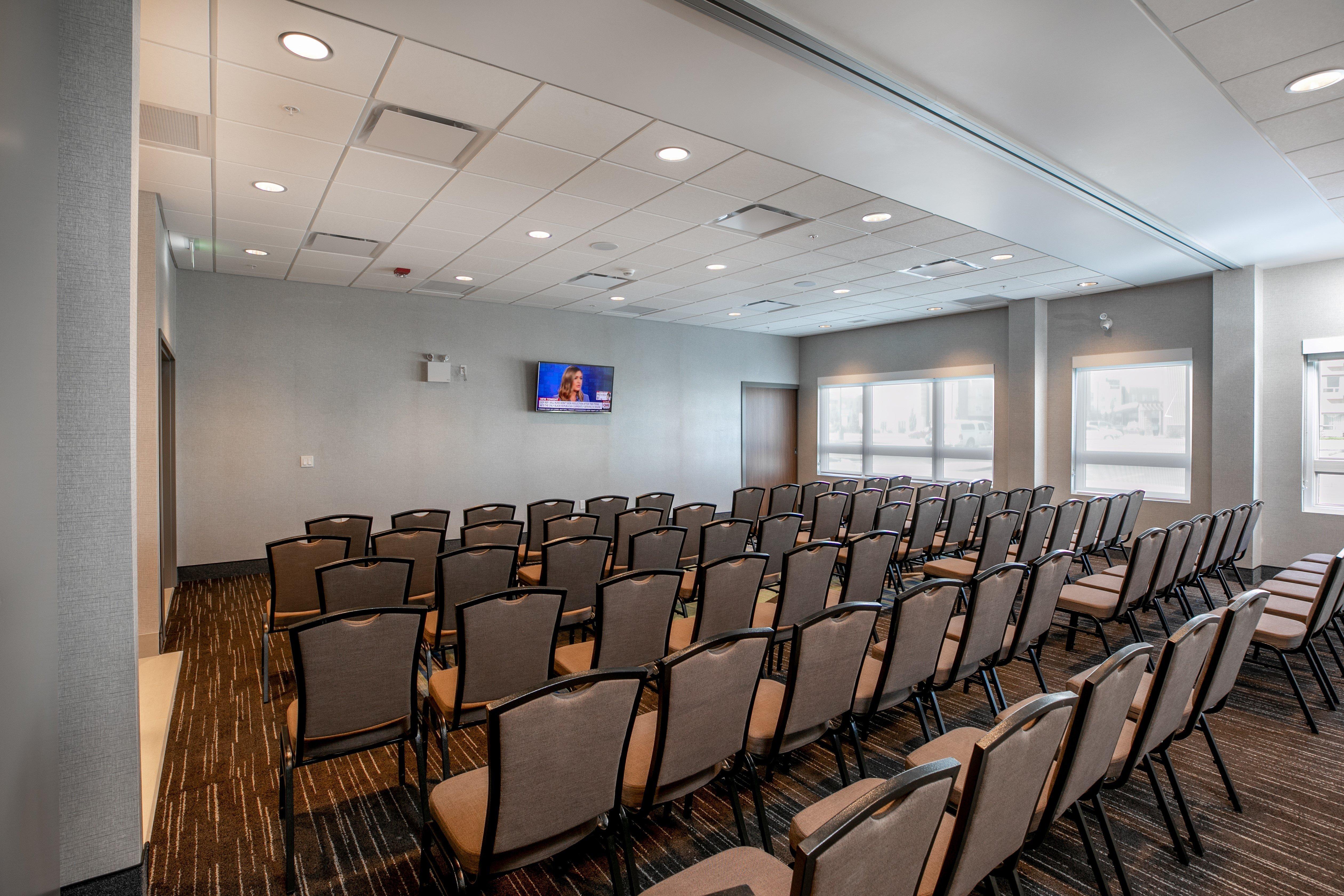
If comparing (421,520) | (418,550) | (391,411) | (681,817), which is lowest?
(681,817)

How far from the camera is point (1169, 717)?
92.0 inches

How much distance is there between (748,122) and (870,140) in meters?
0.78

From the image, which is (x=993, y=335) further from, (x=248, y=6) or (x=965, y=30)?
(x=248, y=6)

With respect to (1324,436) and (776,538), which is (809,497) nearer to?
(776,538)

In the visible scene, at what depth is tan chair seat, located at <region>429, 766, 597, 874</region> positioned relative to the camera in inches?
68.7

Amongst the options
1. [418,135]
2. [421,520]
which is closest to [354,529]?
[421,520]

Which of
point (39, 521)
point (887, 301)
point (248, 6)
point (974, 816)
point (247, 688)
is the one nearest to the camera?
point (974, 816)

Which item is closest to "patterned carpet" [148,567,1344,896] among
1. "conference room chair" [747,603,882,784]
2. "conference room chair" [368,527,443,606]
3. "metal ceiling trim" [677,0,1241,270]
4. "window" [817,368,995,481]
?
"conference room chair" [747,603,882,784]

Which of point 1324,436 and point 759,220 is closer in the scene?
point 759,220

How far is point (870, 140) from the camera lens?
3742 millimetres

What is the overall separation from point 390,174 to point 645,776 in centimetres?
400

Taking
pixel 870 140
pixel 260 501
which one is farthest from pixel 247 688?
pixel 870 140

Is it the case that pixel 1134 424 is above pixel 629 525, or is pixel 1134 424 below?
above

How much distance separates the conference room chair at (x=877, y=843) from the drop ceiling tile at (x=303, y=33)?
3254mm
